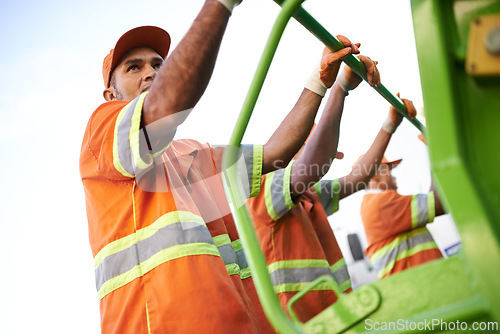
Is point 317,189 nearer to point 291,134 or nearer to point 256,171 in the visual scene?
point 291,134

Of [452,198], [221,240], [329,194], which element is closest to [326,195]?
[329,194]

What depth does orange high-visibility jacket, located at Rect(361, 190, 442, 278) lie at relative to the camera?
408 cm

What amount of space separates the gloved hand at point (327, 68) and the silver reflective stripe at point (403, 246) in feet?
7.33

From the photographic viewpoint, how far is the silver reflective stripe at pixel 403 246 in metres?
4.10

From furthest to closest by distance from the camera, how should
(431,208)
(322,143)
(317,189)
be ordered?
(431,208) < (317,189) < (322,143)

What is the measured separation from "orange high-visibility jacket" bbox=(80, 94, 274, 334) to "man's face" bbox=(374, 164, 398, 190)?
3018 millimetres

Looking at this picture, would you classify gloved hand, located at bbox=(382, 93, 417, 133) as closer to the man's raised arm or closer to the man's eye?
the man's eye

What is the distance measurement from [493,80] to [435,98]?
0.32 feet

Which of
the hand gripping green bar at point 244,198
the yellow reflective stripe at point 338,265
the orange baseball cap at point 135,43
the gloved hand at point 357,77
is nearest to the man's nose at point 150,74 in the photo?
the orange baseball cap at point 135,43

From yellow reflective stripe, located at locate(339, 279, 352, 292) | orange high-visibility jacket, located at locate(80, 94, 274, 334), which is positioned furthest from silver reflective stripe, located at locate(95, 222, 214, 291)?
yellow reflective stripe, located at locate(339, 279, 352, 292)

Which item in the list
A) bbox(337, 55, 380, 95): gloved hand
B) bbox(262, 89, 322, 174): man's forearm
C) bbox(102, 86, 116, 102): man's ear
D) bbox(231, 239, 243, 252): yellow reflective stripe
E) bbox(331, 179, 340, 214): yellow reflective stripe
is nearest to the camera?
bbox(231, 239, 243, 252): yellow reflective stripe

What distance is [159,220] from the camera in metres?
1.53

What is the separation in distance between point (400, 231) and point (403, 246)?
0.13 metres

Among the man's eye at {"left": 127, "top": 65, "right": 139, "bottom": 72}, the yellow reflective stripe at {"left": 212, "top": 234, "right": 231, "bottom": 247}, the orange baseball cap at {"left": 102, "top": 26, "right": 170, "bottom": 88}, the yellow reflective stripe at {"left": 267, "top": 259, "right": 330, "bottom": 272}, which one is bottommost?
the yellow reflective stripe at {"left": 267, "top": 259, "right": 330, "bottom": 272}
